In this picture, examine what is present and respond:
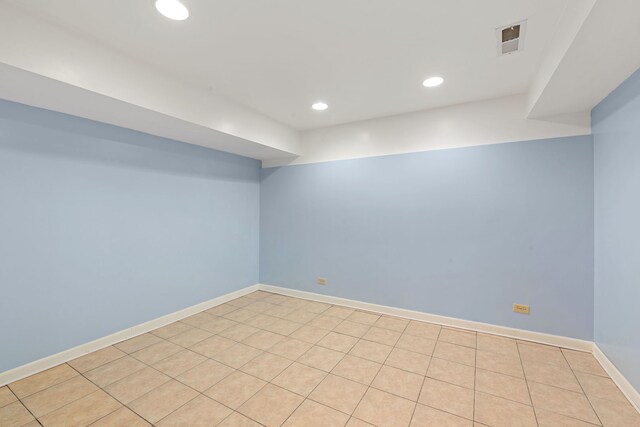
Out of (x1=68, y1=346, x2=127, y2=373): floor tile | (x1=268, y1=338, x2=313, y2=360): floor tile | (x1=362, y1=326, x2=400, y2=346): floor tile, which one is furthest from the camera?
(x1=362, y1=326, x2=400, y2=346): floor tile

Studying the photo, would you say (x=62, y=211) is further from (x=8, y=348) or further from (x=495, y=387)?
(x=495, y=387)

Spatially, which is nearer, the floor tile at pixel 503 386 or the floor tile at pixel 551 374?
the floor tile at pixel 503 386

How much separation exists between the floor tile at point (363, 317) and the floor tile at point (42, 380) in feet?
9.05

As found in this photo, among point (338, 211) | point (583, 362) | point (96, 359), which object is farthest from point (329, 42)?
point (583, 362)

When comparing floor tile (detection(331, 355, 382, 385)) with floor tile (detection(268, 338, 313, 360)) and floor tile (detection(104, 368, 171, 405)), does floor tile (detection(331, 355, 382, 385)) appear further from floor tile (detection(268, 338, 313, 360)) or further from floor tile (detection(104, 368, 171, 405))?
floor tile (detection(104, 368, 171, 405))

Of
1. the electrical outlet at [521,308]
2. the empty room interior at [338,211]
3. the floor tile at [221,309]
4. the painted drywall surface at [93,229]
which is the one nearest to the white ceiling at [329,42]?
the empty room interior at [338,211]

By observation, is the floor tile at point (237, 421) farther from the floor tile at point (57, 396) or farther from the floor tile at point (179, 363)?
the floor tile at point (57, 396)

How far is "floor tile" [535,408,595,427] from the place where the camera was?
1.69 meters

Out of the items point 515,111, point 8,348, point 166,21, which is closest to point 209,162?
point 166,21

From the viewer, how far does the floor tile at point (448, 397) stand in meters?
1.83

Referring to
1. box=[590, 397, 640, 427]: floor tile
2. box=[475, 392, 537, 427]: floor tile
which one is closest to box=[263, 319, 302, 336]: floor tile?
box=[475, 392, 537, 427]: floor tile

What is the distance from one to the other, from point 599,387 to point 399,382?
5.00 ft

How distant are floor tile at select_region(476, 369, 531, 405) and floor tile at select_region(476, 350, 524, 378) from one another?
0.07m

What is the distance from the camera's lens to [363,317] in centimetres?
344
